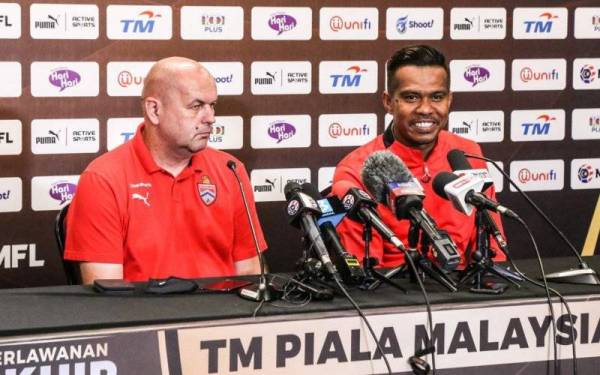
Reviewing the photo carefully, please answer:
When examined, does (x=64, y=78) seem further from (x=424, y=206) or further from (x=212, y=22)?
(x=424, y=206)

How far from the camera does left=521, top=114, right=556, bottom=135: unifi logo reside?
461 centimetres

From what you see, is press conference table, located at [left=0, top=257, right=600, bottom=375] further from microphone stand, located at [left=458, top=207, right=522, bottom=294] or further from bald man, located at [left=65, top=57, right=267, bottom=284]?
bald man, located at [left=65, top=57, right=267, bottom=284]

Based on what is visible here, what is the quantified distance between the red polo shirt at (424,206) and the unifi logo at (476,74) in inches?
32.4

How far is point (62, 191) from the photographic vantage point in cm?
405

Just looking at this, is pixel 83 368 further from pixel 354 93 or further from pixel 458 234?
pixel 354 93

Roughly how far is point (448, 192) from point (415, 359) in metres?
0.37

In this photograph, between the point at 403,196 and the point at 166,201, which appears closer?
the point at 403,196

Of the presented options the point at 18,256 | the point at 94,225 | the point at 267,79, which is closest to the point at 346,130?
the point at 267,79

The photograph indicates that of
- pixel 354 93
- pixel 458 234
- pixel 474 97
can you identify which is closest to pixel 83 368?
pixel 458 234

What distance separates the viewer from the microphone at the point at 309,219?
225 centimetres

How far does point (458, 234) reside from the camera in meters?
3.46

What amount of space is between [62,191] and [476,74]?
1773mm

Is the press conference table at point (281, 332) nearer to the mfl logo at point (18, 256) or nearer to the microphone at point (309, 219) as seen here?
the microphone at point (309, 219)

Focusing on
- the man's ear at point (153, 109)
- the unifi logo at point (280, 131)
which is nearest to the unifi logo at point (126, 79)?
the unifi logo at point (280, 131)
